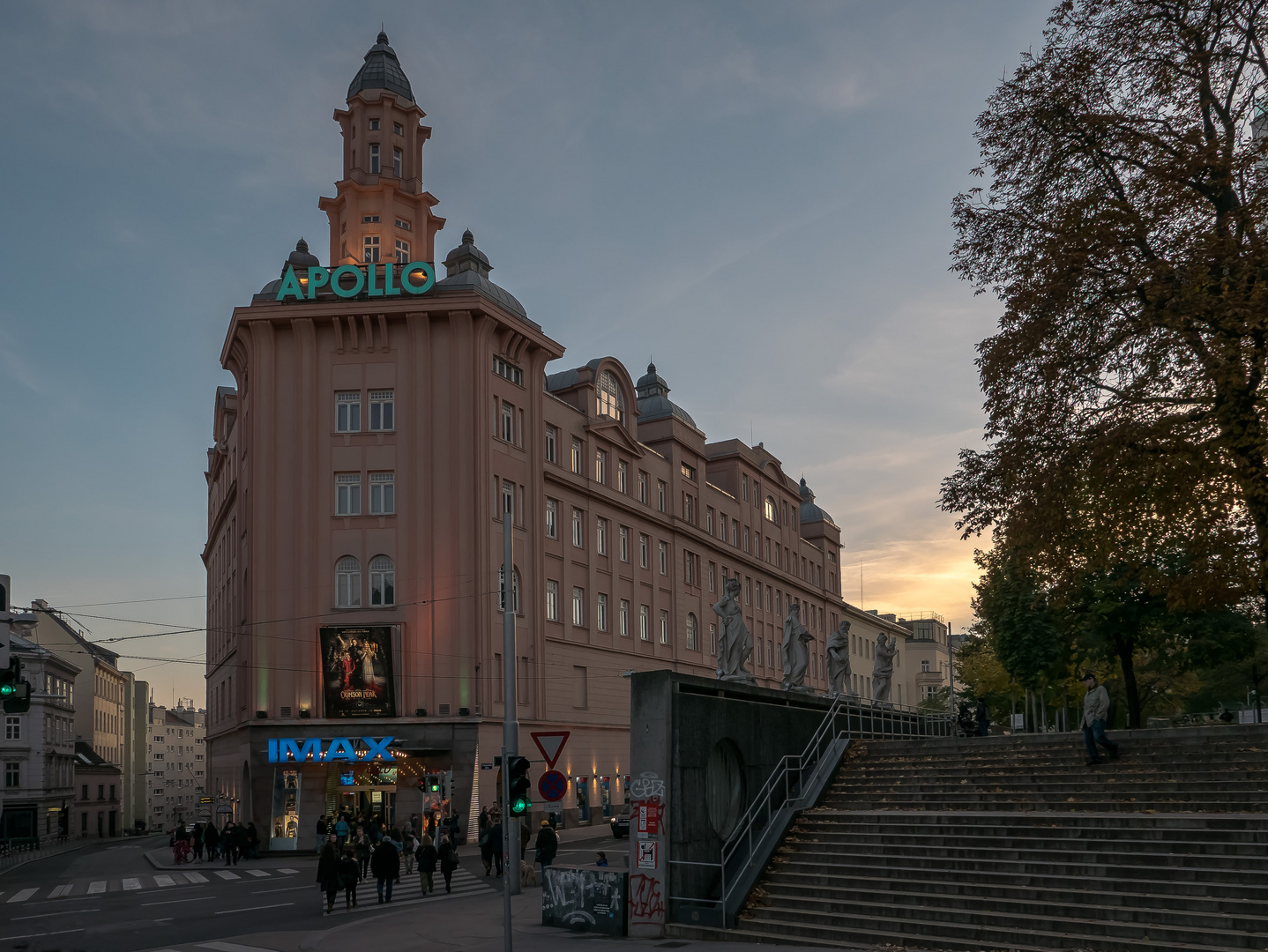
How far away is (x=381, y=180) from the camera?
53281 mm

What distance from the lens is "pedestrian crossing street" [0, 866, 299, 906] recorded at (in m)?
30.7

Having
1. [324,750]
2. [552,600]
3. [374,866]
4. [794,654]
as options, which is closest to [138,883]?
[324,750]

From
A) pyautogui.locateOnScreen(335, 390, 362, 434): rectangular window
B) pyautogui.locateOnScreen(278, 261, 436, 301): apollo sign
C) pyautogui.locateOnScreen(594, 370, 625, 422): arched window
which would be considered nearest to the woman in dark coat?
pyautogui.locateOnScreen(335, 390, 362, 434): rectangular window

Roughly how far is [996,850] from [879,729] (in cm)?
1145

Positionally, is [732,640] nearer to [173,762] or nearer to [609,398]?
[609,398]

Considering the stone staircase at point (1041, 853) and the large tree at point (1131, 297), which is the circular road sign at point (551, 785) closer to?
the stone staircase at point (1041, 853)

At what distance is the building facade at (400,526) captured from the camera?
1714 inches

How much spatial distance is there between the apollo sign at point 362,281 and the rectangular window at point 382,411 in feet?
12.7

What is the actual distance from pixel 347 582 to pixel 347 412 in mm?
6730

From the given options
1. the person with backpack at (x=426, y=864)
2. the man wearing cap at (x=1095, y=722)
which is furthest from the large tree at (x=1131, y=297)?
the person with backpack at (x=426, y=864)

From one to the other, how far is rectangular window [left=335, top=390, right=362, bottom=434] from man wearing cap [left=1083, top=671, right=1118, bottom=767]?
32.3 meters

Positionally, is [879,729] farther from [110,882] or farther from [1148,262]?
[110,882]

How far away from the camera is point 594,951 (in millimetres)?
16750

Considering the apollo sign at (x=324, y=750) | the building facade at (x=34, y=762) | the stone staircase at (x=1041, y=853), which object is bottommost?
the building facade at (x=34, y=762)
